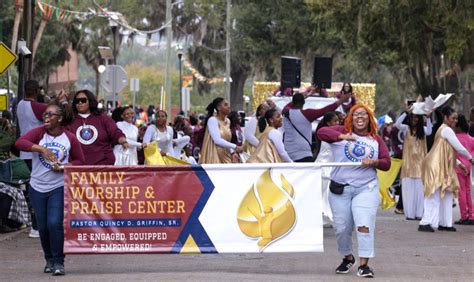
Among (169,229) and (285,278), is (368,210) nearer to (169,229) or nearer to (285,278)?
(285,278)

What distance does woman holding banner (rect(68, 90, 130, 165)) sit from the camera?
13.2m

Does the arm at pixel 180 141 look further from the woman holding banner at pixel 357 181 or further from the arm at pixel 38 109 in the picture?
the woman holding banner at pixel 357 181

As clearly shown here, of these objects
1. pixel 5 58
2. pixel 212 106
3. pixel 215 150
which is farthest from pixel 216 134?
pixel 5 58

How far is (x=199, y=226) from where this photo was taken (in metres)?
12.3

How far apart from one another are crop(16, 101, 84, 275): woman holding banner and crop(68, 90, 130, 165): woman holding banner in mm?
1047

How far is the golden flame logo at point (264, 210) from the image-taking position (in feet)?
40.5

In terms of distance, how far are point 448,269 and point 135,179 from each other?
10.8 feet

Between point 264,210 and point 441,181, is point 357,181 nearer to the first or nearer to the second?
point 264,210

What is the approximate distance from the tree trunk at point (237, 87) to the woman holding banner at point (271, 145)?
4181 cm

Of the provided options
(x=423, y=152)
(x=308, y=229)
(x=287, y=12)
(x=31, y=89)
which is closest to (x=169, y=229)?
(x=308, y=229)

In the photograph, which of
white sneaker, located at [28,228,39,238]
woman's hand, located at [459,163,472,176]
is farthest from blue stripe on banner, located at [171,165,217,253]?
woman's hand, located at [459,163,472,176]

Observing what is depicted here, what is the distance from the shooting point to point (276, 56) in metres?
50.4

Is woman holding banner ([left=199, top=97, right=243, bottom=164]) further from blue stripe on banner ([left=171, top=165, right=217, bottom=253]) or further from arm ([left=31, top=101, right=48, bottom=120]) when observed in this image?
blue stripe on banner ([left=171, top=165, right=217, bottom=253])

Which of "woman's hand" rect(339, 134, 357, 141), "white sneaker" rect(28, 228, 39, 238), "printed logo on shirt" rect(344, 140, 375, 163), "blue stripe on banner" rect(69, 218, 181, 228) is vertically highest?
"woman's hand" rect(339, 134, 357, 141)
